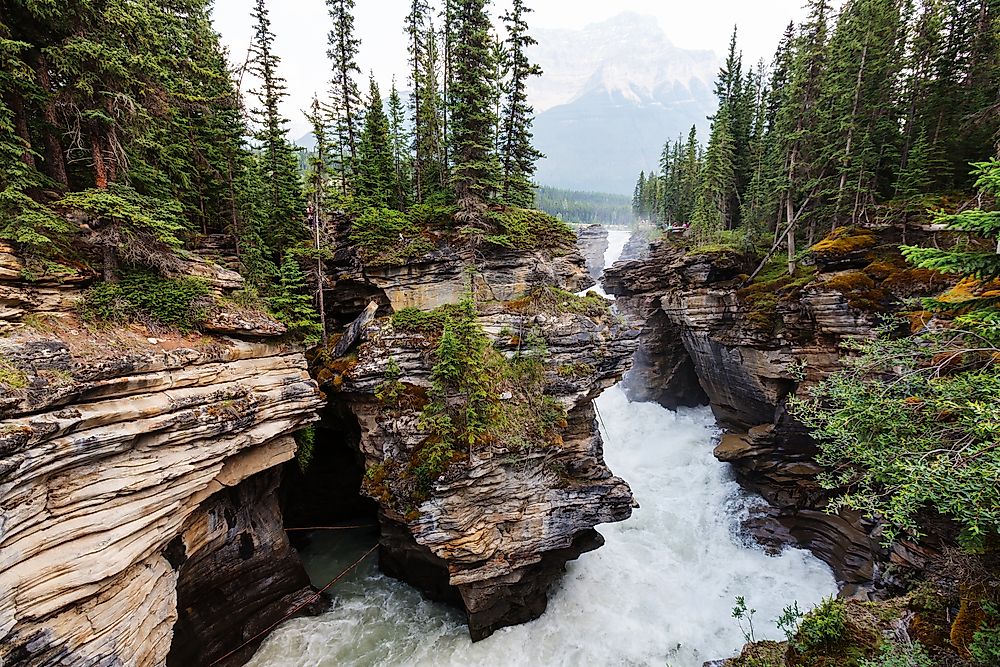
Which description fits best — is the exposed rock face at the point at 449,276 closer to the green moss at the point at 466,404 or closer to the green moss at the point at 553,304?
the green moss at the point at 553,304

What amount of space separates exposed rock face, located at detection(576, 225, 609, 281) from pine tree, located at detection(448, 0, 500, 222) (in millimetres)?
54655

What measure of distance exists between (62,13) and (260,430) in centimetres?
1212

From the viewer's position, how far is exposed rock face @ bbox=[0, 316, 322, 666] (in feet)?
24.1

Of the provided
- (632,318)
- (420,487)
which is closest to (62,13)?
(420,487)

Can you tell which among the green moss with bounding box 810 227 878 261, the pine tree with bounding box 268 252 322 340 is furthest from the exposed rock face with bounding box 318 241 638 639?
the green moss with bounding box 810 227 878 261

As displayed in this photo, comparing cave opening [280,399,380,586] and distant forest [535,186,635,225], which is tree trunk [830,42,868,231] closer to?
cave opening [280,399,380,586]

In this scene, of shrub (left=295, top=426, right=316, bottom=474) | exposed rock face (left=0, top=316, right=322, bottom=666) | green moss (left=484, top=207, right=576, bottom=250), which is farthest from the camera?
green moss (left=484, top=207, right=576, bottom=250)

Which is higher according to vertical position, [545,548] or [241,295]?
[241,295]

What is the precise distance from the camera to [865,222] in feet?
63.1

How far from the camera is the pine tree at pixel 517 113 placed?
1777cm

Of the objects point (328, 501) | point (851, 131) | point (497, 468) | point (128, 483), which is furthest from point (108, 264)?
point (851, 131)

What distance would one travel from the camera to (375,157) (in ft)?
67.3

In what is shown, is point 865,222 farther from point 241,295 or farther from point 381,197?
point 241,295

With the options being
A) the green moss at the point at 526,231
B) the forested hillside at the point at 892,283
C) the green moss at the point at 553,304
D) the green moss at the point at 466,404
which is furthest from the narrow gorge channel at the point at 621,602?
the green moss at the point at 526,231
